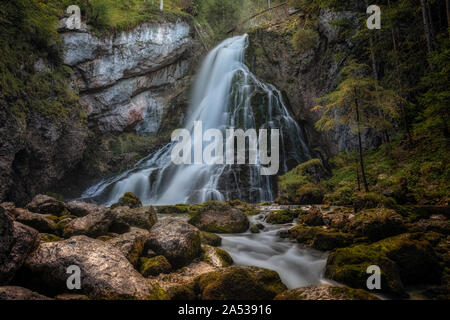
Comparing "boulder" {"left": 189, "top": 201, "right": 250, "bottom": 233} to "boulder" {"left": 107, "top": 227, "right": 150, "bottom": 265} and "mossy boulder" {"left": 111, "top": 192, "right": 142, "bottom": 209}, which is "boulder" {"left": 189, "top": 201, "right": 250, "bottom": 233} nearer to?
"boulder" {"left": 107, "top": 227, "right": 150, "bottom": 265}

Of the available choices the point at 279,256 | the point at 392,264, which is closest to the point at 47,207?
the point at 279,256

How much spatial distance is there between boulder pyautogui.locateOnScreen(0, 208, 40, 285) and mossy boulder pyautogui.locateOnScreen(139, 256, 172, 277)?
182 centimetres

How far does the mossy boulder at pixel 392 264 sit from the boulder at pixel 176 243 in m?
2.81

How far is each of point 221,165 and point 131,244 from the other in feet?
42.0

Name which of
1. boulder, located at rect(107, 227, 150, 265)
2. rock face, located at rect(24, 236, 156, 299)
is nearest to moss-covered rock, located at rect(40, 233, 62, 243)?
boulder, located at rect(107, 227, 150, 265)

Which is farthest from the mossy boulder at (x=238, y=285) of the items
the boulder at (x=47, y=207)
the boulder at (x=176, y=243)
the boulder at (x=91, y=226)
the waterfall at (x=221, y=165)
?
the waterfall at (x=221, y=165)

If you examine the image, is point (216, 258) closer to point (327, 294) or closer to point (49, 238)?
point (327, 294)

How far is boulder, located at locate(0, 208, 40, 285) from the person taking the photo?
341 cm

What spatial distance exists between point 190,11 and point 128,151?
20603mm

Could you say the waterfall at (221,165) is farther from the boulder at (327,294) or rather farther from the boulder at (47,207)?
the boulder at (327,294)

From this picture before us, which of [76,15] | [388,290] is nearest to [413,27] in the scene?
[388,290]

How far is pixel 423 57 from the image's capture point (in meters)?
13.5

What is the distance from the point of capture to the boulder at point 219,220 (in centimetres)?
870

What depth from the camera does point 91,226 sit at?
5.93 m
